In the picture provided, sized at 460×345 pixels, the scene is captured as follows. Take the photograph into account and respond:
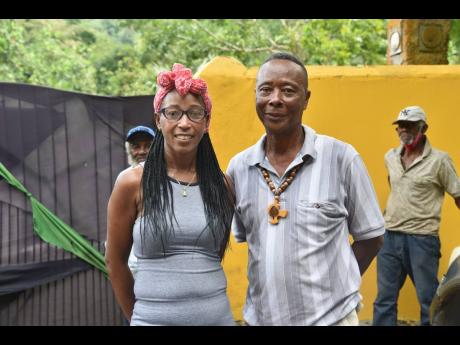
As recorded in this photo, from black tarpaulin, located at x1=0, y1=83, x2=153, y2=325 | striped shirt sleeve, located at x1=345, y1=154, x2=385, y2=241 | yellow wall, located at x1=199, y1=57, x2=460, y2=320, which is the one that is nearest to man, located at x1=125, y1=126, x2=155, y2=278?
black tarpaulin, located at x1=0, y1=83, x2=153, y2=325

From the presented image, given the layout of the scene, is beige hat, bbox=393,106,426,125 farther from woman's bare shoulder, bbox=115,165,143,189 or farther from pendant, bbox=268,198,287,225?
woman's bare shoulder, bbox=115,165,143,189

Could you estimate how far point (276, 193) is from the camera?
2752 millimetres

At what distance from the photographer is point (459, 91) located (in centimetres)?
609

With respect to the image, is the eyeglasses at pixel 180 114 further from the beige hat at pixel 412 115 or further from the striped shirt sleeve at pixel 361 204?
the beige hat at pixel 412 115

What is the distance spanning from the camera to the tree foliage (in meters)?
11.8

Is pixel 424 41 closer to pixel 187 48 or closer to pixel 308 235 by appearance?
pixel 308 235

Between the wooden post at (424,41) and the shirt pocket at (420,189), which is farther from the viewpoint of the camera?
the wooden post at (424,41)

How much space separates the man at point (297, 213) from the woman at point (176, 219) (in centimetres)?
A: 14

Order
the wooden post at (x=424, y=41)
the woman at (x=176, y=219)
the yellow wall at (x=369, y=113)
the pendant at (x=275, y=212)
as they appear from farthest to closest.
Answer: the wooden post at (x=424, y=41)
the yellow wall at (x=369, y=113)
the pendant at (x=275, y=212)
the woman at (x=176, y=219)

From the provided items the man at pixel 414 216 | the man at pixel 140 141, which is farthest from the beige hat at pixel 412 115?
the man at pixel 140 141

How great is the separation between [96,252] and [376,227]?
3372 millimetres

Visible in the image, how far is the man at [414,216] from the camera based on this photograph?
5.57 m

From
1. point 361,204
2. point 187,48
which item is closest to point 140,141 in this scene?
point 361,204

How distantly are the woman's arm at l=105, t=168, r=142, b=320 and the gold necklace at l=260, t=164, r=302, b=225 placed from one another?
0.52m
